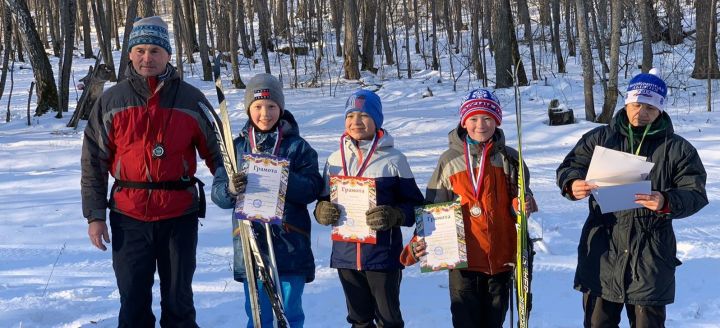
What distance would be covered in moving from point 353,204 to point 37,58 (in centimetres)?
1301

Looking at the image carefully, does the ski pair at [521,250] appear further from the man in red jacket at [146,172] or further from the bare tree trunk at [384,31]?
the bare tree trunk at [384,31]

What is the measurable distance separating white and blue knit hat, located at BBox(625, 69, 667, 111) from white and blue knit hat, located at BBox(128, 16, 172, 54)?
7.38ft

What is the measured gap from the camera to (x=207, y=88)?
1894cm

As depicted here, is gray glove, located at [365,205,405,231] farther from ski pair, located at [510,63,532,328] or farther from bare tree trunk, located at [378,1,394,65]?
bare tree trunk, located at [378,1,394,65]

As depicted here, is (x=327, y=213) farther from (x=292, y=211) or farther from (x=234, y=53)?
(x=234, y=53)

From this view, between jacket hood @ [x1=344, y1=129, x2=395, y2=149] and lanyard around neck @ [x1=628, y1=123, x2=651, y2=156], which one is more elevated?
jacket hood @ [x1=344, y1=129, x2=395, y2=149]

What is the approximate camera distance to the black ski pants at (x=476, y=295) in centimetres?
319

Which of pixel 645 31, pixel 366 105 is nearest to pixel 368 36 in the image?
pixel 645 31

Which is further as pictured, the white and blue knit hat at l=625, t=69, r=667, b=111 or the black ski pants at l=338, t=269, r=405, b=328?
the black ski pants at l=338, t=269, r=405, b=328

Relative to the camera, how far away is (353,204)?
3.15 meters

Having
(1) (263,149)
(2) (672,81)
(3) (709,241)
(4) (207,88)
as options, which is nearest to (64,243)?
(1) (263,149)

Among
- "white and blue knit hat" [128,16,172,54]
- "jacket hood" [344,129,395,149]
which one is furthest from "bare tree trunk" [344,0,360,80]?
"jacket hood" [344,129,395,149]

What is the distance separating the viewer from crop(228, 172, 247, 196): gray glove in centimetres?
297

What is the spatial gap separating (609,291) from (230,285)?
8.67ft
